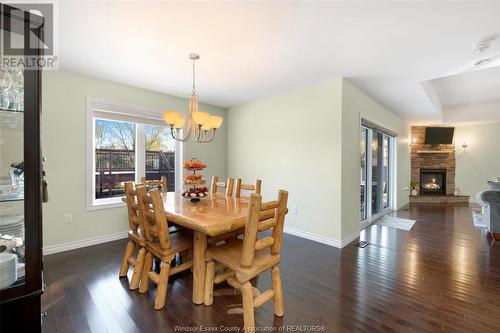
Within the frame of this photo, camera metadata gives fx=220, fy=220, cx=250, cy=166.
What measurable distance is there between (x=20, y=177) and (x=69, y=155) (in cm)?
225

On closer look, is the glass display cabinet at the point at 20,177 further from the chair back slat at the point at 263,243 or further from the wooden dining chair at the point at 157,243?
the chair back slat at the point at 263,243

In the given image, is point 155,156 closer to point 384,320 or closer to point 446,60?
point 384,320

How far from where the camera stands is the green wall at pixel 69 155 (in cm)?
283

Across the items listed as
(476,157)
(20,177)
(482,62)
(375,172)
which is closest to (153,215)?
(20,177)

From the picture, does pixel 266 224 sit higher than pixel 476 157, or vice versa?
pixel 476 157

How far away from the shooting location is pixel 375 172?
4.89 metres

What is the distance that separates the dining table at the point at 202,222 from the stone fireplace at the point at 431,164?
289 inches

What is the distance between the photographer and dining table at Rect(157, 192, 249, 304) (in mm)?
1554

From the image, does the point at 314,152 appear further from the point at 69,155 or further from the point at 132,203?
the point at 69,155

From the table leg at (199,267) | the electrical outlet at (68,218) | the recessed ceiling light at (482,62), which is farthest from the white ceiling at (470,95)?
the electrical outlet at (68,218)

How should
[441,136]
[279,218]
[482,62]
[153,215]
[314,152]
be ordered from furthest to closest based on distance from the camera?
[441,136]
[314,152]
[482,62]
[153,215]
[279,218]

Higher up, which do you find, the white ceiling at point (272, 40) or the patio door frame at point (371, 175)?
the white ceiling at point (272, 40)

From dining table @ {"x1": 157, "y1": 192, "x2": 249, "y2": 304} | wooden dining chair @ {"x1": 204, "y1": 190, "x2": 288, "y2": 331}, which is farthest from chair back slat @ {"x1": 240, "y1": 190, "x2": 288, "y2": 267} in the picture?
dining table @ {"x1": 157, "y1": 192, "x2": 249, "y2": 304}

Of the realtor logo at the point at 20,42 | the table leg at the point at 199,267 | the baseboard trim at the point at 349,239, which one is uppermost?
the realtor logo at the point at 20,42
